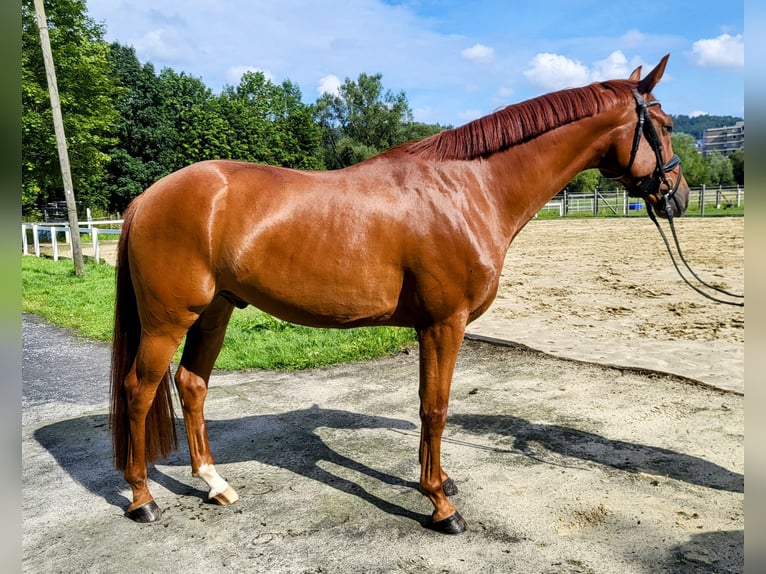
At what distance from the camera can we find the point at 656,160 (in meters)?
2.98

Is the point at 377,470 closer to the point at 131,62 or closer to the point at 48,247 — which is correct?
the point at 48,247

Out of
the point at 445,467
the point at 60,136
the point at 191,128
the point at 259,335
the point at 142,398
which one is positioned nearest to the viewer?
the point at 142,398

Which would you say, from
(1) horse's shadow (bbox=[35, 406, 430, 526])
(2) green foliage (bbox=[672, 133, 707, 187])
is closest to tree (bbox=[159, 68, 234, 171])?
(1) horse's shadow (bbox=[35, 406, 430, 526])

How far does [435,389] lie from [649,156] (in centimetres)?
187

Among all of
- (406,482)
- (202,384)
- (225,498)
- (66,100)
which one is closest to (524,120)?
(406,482)

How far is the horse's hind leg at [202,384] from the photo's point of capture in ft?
10.6

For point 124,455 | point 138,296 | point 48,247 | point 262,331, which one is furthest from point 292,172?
point 48,247

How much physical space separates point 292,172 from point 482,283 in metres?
1.34

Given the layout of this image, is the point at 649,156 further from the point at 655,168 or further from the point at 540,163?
the point at 540,163

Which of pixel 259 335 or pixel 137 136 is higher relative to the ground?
pixel 137 136

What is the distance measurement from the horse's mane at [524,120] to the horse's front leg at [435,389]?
102 cm

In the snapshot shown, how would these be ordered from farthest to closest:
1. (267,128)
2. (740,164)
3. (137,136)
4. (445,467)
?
(267,128)
(137,136)
(445,467)
(740,164)

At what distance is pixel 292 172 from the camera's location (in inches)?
122

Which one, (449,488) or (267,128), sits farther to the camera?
(267,128)
